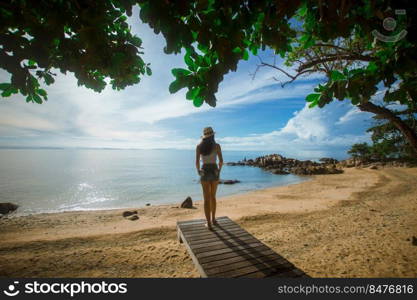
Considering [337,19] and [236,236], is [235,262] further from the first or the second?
[337,19]

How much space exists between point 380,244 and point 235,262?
5.24 metres

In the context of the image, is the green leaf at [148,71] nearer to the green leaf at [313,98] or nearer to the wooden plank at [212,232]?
the green leaf at [313,98]

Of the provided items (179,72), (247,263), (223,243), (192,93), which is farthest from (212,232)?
(179,72)

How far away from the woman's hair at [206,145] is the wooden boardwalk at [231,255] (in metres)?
2.29

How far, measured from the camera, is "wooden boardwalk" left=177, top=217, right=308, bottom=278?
3.64 m

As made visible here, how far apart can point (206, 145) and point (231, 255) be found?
268 cm

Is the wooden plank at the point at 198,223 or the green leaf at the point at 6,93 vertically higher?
the green leaf at the point at 6,93

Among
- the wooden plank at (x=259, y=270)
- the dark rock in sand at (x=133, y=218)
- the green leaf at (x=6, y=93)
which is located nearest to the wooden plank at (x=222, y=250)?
the wooden plank at (x=259, y=270)

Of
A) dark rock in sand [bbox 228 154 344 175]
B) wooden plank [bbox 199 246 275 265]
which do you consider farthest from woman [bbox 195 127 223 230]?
dark rock in sand [bbox 228 154 344 175]

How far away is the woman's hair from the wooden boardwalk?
2292mm

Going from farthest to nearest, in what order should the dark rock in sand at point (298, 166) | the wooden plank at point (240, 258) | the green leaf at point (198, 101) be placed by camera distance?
the dark rock in sand at point (298, 166) → the wooden plank at point (240, 258) → the green leaf at point (198, 101)

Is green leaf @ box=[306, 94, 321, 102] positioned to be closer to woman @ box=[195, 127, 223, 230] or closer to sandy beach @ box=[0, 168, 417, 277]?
woman @ box=[195, 127, 223, 230]

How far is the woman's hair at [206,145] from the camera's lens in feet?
16.6

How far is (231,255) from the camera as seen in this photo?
4.19 meters
